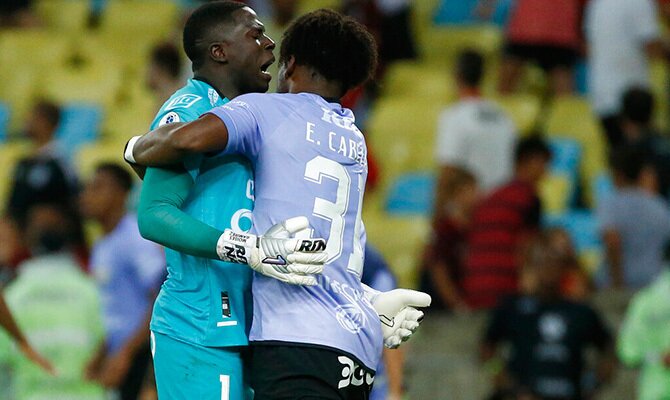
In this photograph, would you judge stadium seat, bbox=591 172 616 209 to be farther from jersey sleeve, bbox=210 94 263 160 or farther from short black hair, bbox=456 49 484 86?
jersey sleeve, bbox=210 94 263 160

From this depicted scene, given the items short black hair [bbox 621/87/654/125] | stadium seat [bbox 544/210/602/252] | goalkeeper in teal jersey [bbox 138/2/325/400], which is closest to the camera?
goalkeeper in teal jersey [bbox 138/2/325/400]

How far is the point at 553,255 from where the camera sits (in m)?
9.45

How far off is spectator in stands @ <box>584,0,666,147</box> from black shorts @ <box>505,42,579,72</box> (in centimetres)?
48

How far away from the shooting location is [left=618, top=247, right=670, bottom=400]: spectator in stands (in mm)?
8969

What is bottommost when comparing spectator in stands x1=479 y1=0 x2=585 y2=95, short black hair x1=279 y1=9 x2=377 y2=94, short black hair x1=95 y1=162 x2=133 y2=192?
short black hair x1=95 y1=162 x2=133 y2=192

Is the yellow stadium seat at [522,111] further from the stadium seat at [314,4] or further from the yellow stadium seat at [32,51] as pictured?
the yellow stadium seat at [32,51]

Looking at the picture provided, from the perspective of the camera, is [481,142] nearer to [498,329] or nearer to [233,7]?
[498,329]

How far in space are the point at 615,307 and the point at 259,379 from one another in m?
6.23

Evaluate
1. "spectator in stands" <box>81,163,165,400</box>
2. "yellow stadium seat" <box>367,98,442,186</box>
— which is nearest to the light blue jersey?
"spectator in stands" <box>81,163,165,400</box>

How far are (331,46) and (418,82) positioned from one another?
8818 mm

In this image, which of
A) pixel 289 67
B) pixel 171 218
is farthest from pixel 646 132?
pixel 171 218

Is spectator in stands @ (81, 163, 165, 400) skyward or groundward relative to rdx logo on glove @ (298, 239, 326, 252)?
groundward

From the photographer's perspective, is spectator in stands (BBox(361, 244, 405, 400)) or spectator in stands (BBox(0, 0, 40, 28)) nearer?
spectator in stands (BBox(361, 244, 405, 400))

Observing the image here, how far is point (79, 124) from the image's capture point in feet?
44.7
